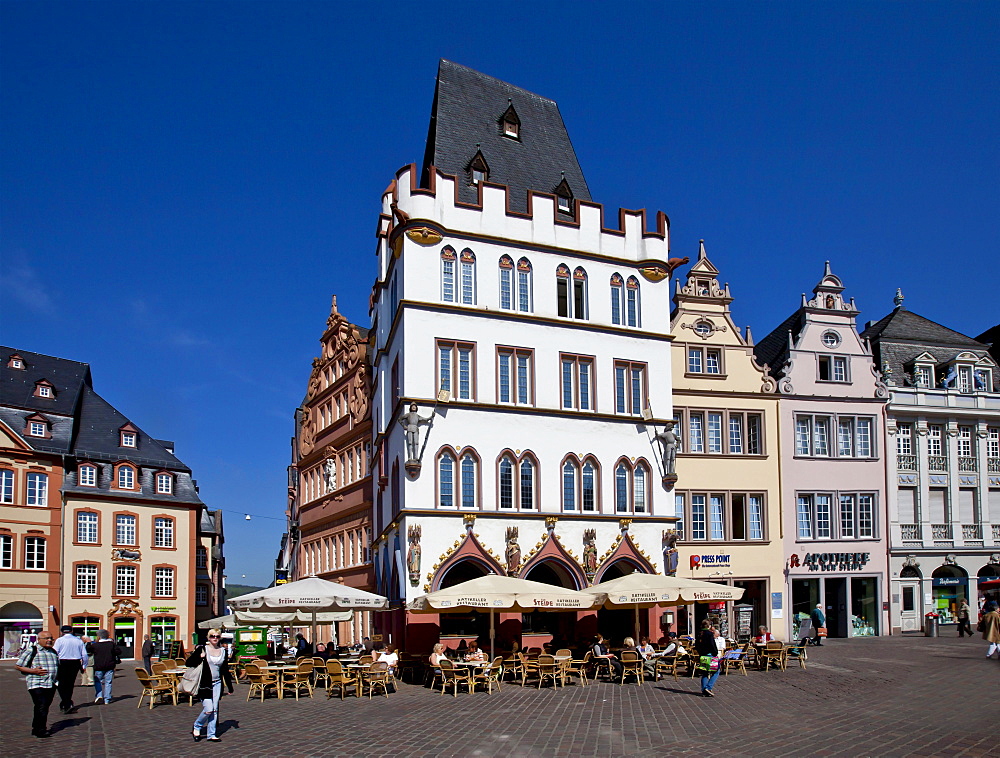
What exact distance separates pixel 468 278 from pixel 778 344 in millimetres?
19160

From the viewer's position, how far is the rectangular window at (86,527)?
54375 millimetres

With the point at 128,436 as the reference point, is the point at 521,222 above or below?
above

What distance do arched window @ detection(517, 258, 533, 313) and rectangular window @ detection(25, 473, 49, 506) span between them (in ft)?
103

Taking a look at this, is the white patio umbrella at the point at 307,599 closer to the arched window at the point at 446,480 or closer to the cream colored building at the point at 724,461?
the arched window at the point at 446,480

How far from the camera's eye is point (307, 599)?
2753 centimetres

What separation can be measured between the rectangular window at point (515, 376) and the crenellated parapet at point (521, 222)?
4.01 m

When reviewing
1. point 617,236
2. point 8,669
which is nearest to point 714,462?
point 617,236

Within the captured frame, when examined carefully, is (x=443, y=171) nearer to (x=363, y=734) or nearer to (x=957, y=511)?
(x=363, y=734)

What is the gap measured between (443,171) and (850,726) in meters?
24.7

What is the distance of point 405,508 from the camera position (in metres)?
32.4

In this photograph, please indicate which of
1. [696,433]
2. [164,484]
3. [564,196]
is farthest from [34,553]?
[696,433]

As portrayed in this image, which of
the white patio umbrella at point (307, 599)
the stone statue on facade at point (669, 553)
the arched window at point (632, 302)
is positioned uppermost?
the arched window at point (632, 302)

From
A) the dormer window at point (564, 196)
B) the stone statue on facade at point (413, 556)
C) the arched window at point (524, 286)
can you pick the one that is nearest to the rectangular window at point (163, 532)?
the stone statue on facade at point (413, 556)

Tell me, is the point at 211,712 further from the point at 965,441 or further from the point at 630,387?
the point at 965,441
